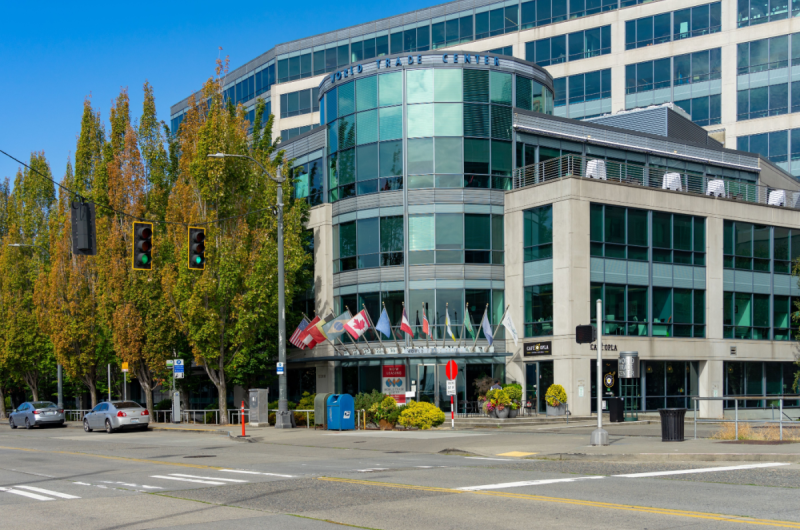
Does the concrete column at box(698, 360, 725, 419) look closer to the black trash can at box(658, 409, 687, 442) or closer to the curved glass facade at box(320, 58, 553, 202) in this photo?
the curved glass facade at box(320, 58, 553, 202)

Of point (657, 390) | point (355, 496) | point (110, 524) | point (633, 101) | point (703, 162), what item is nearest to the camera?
Result: point (110, 524)

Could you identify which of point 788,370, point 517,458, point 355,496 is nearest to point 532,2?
point 788,370

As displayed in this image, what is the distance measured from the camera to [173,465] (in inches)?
749

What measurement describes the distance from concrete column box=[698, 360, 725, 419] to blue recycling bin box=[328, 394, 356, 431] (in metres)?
19.4

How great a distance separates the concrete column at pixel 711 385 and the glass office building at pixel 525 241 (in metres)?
0.10

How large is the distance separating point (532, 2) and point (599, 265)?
30743 millimetres

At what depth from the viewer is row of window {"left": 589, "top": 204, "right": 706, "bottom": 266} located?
38031mm

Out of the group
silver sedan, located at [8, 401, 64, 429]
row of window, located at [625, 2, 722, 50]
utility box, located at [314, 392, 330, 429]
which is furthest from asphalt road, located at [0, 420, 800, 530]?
row of window, located at [625, 2, 722, 50]

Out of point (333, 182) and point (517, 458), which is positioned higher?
point (333, 182)

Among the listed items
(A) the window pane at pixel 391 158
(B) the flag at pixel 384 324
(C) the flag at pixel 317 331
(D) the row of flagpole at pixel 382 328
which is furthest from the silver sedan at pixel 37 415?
(A) the window pane at pixel 391 158

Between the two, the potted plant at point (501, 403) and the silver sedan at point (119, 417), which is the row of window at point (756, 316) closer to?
the potted plant at point (501, 403)

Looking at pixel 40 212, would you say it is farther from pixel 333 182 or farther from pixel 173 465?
pixel 173 465

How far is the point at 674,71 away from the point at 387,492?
52.8 metres

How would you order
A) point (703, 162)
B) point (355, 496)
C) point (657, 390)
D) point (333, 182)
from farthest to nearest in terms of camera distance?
1. point (703, 162)
2. point (333, 182)
3. point (657, 390)
4. point (355, 496)
